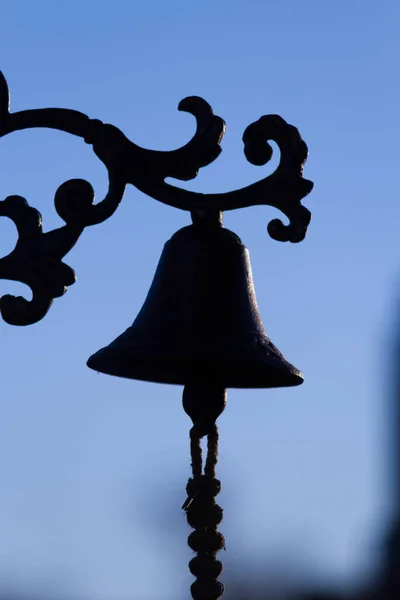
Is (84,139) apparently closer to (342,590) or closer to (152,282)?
(152,282)

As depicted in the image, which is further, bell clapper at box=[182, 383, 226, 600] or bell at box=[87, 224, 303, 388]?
bell at box=[87, 224, 303, 388]

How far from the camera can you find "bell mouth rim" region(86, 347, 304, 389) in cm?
418

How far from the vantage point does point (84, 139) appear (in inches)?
169

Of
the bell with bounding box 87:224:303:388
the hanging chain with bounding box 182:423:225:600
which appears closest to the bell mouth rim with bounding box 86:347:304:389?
the bell with bounding box 87:224:303:388

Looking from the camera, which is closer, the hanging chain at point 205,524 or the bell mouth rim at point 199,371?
the hanging chain at point 205,524

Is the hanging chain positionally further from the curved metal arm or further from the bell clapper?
the curved metal arm

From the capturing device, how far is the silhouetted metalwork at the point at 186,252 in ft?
13.7

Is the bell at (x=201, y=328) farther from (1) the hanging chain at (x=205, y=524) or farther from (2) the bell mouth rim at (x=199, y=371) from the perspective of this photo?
(1) the hanging chain at (x=205, y=524)

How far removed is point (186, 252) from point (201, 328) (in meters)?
0.22

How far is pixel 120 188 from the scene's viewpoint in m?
4.27

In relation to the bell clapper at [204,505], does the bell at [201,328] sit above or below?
above

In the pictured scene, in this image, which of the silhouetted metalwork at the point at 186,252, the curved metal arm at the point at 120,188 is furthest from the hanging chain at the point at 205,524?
the curved metal arm at the point at 120,188

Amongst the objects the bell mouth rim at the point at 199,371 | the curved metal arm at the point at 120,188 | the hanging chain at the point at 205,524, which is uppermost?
the curved metal arm at the point at 120,188

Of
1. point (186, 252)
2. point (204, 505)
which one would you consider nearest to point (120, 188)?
point (186, 252)
